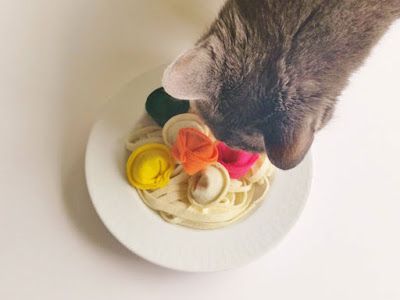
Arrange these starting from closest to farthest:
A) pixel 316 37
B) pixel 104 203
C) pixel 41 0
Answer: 1. pixel 316 37
2. pixel 104 203
3. pixel 41 0

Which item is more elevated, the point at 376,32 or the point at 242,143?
the point at 376,32

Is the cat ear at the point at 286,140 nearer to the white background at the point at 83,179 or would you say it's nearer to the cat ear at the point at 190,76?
the cat ear at the point at 190,76

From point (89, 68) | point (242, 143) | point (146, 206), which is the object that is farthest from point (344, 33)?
point (89, 68)

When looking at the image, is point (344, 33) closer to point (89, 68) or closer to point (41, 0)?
point (89, 68)

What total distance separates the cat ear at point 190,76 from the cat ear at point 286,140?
14 centimetres

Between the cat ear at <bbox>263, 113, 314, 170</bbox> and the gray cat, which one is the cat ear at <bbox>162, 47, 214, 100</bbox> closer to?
the gray cat

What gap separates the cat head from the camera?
79 cm

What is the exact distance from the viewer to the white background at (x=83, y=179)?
1.00 meters

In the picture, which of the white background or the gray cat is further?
the white background

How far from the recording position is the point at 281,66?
79 centimetres

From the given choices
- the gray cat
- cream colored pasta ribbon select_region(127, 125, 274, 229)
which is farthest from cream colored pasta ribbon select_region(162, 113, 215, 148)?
the gray cat

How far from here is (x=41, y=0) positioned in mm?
1216

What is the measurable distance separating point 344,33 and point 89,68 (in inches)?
26.3

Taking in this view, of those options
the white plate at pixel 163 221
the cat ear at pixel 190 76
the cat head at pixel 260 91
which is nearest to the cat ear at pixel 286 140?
the cat head at pixel 260 91
